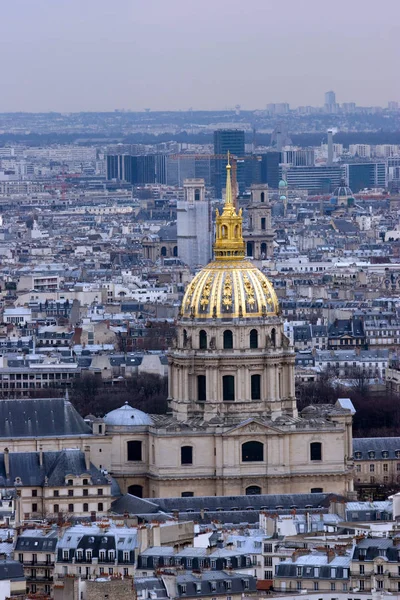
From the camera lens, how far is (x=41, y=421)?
79.4 metres

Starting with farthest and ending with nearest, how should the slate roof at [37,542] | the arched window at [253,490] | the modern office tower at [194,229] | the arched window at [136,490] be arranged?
the modern office tower at [194,229] → the arched window at [136,490] → the arched window at [253,490] → the slate roof at [37,542]

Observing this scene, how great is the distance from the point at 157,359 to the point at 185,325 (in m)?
21.9

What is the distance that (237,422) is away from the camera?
80375 mm

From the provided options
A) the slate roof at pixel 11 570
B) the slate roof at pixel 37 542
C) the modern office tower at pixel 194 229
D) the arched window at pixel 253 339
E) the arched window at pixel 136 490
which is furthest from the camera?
the modern office tower at pixel 194 229

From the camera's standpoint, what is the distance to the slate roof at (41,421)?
260 feet

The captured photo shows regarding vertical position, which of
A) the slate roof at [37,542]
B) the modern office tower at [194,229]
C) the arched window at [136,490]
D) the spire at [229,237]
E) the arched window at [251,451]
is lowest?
the modern office tower at [194,229]

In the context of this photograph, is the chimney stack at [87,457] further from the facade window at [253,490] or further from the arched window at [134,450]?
the facade window at [253,490]

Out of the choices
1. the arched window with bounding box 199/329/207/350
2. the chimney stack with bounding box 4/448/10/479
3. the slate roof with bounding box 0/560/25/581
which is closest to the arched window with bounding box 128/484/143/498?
the arched window with bounding box 199/329/207/350

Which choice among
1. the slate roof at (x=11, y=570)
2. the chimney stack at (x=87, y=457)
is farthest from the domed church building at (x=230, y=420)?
the slate roof at (x=11, y=570)

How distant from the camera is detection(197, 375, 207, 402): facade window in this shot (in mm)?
80875

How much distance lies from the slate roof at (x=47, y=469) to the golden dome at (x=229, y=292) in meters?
6.16

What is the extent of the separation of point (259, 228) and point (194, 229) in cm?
354

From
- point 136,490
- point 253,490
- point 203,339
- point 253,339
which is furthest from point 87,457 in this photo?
point 253,339

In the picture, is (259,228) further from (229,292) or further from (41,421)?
(41,421)
